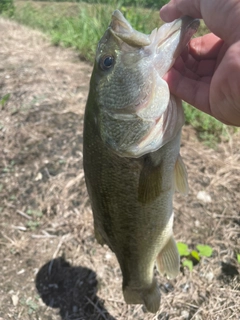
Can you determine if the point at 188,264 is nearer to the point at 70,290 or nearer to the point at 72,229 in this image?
the point at 70,290

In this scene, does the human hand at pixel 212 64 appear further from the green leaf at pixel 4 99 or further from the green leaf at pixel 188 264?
the green leaf at pixel 4 99

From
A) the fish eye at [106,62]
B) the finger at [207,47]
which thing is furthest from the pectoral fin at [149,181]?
the finger at [207,47]

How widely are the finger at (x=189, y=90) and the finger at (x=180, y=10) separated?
9.3 inches

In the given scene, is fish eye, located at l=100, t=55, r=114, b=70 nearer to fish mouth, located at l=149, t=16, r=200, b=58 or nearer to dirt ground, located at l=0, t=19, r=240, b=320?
fish mouth, located at l=149, t=16, r=200, b=58

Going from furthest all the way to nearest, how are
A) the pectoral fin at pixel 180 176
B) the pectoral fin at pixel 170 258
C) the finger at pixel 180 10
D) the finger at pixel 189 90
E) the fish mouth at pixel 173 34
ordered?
the pectoral fin at pixel 170 258 → the pectoral fin at pixel 180 176 → the finger at pixel 189 90 → the finger at pixel 180 10 → the fish mouth at pixel 173 34

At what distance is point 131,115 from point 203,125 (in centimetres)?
249

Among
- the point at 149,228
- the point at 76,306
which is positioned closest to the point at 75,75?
the point at 76,306

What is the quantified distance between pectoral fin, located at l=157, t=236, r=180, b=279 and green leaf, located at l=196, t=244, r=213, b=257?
0.68 meters

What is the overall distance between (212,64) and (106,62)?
54 cm

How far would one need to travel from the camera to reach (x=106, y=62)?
5.38ft

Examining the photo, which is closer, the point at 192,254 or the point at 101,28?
the point at 192,254

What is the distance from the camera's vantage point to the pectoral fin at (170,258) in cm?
214

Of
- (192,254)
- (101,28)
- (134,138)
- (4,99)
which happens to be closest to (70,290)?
(192,254)

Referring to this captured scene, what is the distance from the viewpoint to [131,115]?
5.40 feet
